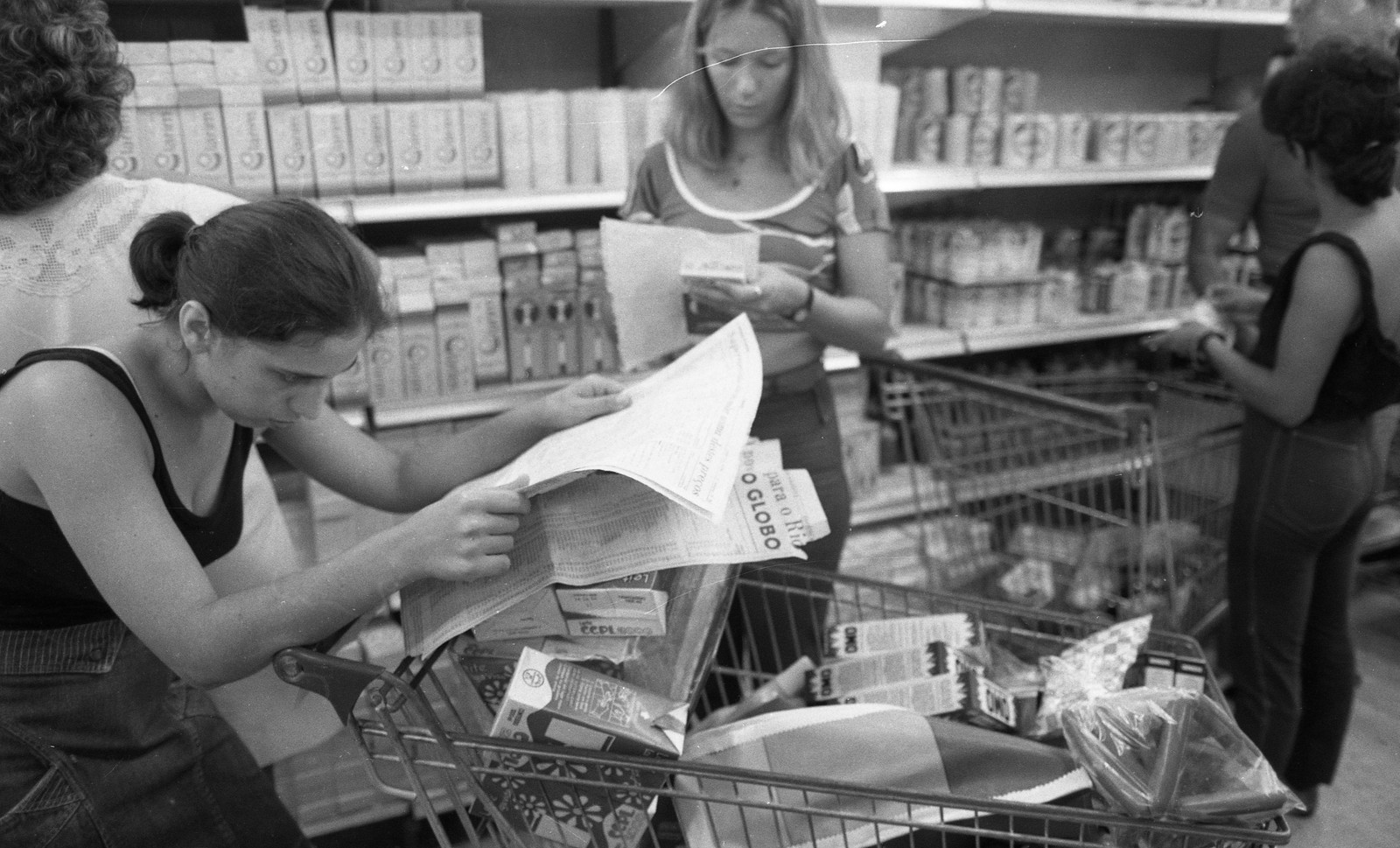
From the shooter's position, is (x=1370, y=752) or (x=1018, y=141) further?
(x=1018, y=141)

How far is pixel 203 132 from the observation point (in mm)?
1861

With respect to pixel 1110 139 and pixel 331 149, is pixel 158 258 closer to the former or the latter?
pixel 331 149

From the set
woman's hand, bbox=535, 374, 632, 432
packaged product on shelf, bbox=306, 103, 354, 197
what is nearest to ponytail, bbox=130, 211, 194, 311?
woman's hand, bbox=535, 374, 632, 432

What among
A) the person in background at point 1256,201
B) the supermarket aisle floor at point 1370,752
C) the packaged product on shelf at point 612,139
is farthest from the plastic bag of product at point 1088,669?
the packaged product on shelf at point 612,139

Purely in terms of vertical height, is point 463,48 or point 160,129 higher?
point 463,48

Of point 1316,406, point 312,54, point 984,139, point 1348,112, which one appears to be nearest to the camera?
point 1348,112

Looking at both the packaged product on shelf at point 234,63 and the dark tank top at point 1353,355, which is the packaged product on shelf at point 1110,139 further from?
the packaged product on shelf at point 234,63

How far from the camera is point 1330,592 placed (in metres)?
1.84

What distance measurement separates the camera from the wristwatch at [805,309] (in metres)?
1.40

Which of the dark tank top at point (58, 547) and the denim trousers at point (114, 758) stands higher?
the dark tank top at point (58, 547)

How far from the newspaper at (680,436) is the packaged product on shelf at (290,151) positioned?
1.21 meters

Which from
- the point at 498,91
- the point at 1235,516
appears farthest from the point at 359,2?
the point at 1235,516

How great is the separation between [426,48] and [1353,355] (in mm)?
1788

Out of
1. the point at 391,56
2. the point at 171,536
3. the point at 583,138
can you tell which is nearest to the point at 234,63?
the point at 391,56
